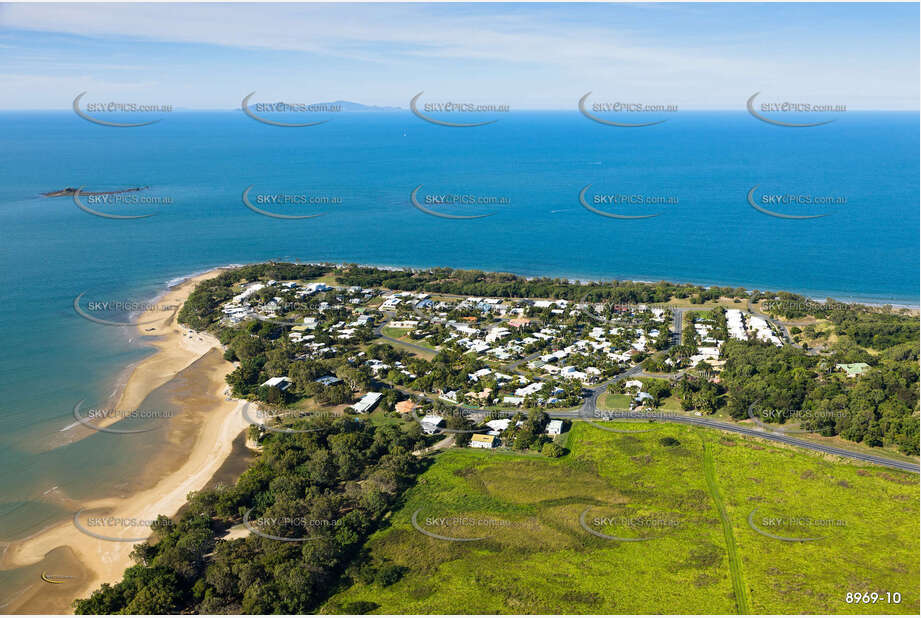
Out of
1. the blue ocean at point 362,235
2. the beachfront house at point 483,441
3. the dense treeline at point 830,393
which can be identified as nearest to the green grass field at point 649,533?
the beachfront house at point 483,441

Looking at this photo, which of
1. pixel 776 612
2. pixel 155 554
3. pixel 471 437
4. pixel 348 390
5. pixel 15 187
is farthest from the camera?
pixel 15 187

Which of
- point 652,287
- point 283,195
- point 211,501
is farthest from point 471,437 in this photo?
point 283,195

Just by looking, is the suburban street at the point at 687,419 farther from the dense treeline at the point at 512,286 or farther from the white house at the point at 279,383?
the dense treeline at the point at 512,286

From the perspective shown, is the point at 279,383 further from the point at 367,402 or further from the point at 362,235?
the point at 362,235

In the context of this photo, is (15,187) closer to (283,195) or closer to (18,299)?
(283,195)

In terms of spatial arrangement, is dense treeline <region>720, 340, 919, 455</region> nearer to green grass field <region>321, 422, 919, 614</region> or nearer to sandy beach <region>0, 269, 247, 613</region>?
green grass field <region>321, 422, 919, 614</region>
